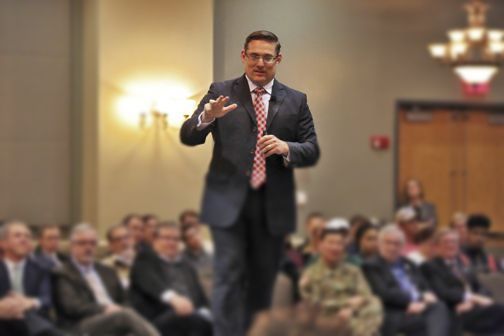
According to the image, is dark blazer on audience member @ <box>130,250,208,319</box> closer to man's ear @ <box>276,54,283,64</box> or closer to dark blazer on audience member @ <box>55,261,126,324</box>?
dark blazer on audience member @ <box>55,261,126,324</box>

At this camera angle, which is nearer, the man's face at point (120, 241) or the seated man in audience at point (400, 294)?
the man's face at point (120, 241)

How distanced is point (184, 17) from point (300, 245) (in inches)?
260

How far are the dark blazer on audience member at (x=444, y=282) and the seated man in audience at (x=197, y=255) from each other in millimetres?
1679

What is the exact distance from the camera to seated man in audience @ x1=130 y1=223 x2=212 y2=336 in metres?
6.09

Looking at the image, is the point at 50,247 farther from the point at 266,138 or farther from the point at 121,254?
the point at 266,138

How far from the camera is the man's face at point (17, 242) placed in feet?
18.4

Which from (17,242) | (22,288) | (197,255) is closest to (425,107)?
(197,255)

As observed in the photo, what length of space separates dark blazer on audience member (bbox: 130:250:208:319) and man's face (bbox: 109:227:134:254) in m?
0.42

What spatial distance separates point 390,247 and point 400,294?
1.12 ft

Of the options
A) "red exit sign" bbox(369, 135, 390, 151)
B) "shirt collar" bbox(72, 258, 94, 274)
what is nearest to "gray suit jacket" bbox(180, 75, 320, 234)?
"shirt collar" bbox(72, 258, 94, 274)

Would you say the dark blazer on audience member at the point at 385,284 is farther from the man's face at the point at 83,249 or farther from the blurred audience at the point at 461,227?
the blurred audience at the point at 461,227

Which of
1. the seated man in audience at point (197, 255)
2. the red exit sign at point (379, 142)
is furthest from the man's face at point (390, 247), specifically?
the red exit sign at point (379, 142)

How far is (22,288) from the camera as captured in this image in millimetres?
5543

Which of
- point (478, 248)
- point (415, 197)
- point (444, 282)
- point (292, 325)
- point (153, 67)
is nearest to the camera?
point (153, 67)
